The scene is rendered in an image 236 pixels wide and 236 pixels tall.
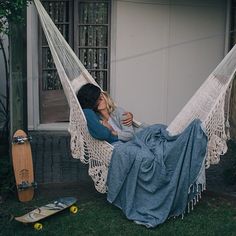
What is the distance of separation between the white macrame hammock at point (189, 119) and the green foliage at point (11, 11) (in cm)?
27

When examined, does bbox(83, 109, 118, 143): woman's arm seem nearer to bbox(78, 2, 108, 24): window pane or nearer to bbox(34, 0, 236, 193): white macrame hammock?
bbox(34, 0, 236, 193): white macrame hammock

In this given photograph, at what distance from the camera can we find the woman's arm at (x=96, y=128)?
184 inches

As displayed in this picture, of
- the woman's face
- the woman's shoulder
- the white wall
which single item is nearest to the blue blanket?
the woman's shoulder

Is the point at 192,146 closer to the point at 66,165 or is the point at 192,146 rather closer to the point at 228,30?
the point at 66,165

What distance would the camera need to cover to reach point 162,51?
300 inches

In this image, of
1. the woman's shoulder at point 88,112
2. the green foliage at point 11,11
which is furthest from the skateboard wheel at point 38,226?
the green foliage at point 11,11

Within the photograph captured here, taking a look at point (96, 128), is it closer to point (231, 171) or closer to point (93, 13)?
point (231, 171)

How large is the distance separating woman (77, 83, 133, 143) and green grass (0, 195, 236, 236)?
0.61 m

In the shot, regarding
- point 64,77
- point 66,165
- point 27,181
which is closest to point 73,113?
point 64,77

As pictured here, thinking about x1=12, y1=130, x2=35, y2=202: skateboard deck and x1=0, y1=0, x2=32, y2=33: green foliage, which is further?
x1=12, y1=130, x2=35, y2=202: skateboard deck

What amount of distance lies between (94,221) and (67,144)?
268 cm

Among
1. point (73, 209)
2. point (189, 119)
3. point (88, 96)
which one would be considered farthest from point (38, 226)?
point (189, 119)

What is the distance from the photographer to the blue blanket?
4441 millimetres

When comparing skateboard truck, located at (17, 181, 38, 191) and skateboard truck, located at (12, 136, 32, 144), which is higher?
skateboard truck, located at (12, 136, 32, 144)
